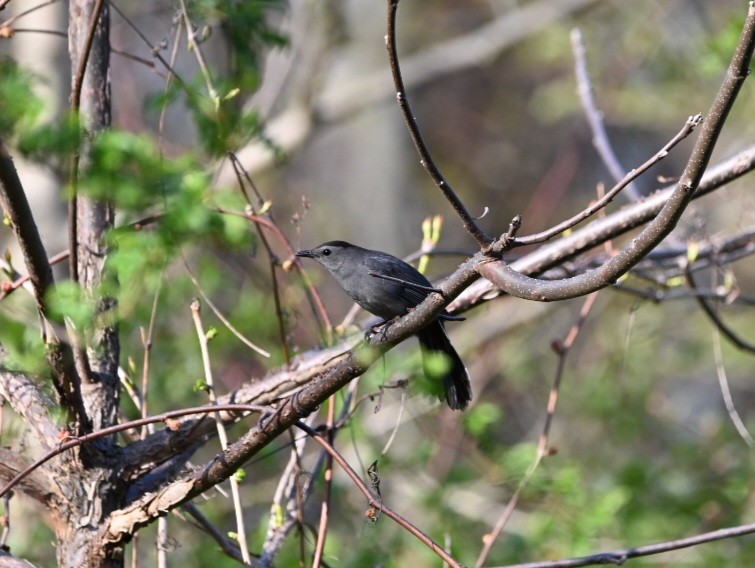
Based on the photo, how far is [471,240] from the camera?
42.3 feet

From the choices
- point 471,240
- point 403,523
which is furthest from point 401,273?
point 471,240

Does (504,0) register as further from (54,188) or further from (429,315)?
(429,315)

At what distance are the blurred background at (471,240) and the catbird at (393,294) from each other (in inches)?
8.1

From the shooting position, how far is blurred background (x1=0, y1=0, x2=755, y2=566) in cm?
546

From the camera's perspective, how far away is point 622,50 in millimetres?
12297

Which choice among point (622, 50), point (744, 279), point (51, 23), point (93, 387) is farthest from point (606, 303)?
point (93, 387)

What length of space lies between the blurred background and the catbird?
0.68 feet

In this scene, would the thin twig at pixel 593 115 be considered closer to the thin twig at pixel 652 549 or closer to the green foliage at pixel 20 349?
the thin twig at pixel 652 549

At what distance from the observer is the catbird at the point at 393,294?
3.76m

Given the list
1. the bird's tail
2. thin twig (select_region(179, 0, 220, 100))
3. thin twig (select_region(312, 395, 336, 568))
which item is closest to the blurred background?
thin twig (select_region(179, 0, 220, 100))

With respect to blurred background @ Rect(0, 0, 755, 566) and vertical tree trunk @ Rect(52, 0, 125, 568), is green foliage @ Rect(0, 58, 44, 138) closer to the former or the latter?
blurred background @ Rect(0, 0, 755, 566)

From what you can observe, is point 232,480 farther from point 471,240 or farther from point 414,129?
point 471,240

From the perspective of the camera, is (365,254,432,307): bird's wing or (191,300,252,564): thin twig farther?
(365,254,432,307): bird's wing

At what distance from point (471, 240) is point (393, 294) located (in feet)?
30.2
